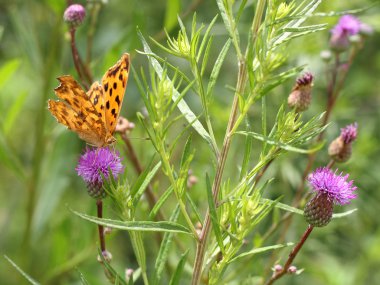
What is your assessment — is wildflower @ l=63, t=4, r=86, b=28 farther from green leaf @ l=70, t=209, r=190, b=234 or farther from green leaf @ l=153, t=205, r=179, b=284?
green leaf @ l=70, t=209, r=190, b=234

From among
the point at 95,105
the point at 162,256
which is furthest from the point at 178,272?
the point at 95,105

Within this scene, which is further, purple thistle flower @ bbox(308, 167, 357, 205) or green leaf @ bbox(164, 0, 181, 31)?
green leaf @ bbox(164, 0, 181, 31)

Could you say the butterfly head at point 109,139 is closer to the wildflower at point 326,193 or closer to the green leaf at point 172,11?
the wildflower at point 326,193

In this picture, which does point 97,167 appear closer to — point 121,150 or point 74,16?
point 74,16

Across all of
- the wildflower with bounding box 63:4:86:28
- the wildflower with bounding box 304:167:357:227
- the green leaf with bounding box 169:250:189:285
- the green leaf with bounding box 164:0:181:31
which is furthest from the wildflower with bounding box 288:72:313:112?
the green leaf with bounding box 164:0:181:31

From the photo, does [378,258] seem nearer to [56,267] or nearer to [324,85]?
[324,85]
